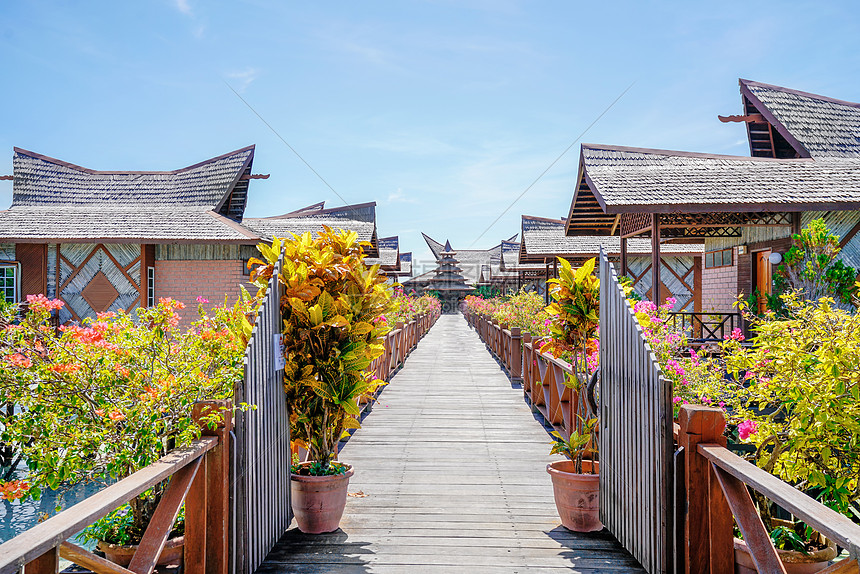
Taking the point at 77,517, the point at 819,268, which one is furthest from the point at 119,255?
the point at 819,268

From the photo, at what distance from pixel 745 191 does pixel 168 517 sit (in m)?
10.3

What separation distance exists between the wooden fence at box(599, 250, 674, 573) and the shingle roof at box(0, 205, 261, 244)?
32.9 feet

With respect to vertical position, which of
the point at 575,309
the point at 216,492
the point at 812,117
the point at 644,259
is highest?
the point at 812,117

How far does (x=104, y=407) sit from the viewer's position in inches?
124

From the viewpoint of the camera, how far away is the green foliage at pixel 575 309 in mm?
4496

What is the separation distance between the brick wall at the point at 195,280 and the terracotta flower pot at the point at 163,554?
11144 mm

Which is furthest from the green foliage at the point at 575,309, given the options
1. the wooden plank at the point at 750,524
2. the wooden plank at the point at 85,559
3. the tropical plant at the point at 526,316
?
the tropical plant at the point at 526,316

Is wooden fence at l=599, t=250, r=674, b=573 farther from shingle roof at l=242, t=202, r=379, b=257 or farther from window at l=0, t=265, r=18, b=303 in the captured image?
window at l=0, t=265, r=18, b=303

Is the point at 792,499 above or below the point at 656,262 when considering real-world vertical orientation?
below

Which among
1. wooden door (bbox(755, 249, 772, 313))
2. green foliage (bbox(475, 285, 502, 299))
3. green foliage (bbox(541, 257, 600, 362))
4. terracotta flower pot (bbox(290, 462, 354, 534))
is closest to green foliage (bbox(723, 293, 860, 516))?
green foliage (bbox(541, 257, 600, 362))

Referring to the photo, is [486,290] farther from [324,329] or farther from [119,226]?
[324,329]

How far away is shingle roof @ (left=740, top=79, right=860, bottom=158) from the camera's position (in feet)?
47.6

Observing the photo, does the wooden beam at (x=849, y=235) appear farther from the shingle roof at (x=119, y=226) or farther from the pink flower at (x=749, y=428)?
the shingle roof at (x=119, y=226)

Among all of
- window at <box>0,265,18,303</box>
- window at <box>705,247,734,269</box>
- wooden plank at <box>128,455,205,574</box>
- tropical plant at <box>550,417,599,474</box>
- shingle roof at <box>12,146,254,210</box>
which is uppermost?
shingle roof at <box>12,146,254,210</box>
